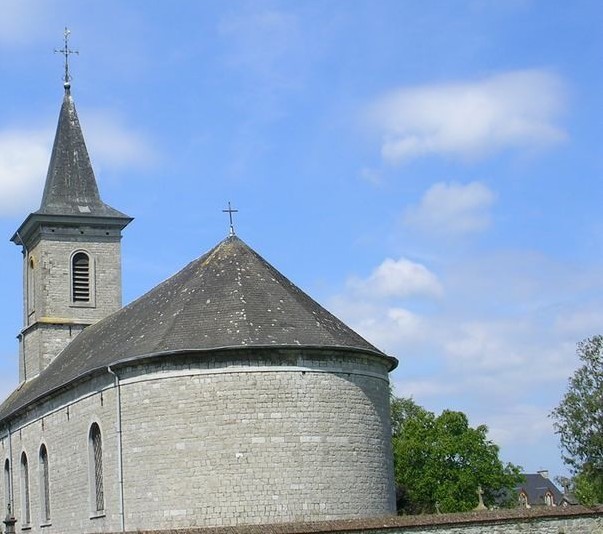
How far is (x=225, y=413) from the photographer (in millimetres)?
24578

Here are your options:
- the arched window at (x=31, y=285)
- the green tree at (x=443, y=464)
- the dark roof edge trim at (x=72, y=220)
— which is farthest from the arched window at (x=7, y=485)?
the green tree at (x=443, y=464)

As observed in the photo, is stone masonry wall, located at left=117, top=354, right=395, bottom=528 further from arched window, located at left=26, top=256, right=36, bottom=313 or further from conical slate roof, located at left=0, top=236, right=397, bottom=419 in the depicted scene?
arched window, located at left=26, top=256, right=36, bottom=313

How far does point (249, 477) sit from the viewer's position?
24297 millimetres

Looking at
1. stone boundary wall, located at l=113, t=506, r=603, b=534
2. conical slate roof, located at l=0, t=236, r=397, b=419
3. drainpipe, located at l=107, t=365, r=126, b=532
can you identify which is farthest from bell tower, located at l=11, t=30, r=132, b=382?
stone boundary wall, located at l=113, t=506, r=603, b=534

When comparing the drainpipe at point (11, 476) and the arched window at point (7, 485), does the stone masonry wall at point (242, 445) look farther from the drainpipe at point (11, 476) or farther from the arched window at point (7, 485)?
the arched window at point (7, 485)

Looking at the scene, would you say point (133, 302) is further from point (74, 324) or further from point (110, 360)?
point (110, 360)

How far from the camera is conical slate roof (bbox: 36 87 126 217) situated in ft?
129

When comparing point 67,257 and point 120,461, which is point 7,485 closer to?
point 67,257

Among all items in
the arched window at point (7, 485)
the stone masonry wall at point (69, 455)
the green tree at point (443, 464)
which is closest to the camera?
the stone masonry wall at point (69, 455)

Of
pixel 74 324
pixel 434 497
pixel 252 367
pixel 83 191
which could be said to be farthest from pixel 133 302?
pixel 434 497

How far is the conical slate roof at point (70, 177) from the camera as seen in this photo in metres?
39.2

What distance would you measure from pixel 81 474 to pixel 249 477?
6171mm

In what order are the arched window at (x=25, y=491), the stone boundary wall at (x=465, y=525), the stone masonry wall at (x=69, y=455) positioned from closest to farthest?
the stone boundary wall at (x=465, y=525) < the stone masonry wall at (x=69, y=455) < the arched window at (x=25, y=491)

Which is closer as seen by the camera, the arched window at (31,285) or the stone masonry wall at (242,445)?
the stone masonry wall at (242,445)
